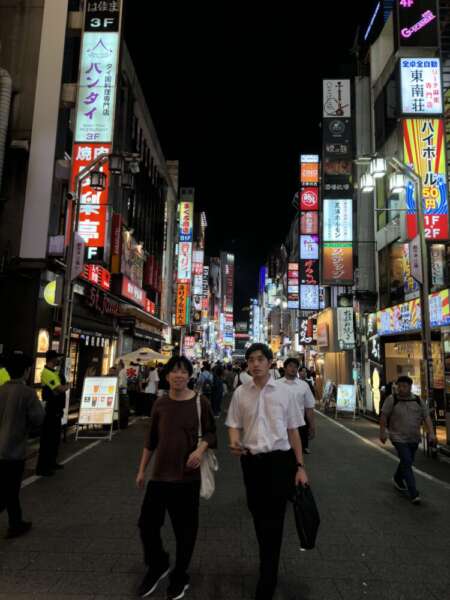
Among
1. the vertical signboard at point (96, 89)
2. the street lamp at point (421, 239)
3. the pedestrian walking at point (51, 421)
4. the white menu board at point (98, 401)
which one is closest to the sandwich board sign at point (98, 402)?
the white menu board at point (98, 401)

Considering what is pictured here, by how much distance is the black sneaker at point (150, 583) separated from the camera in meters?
3.54

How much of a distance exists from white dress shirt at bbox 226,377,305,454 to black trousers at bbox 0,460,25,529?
2.62 m

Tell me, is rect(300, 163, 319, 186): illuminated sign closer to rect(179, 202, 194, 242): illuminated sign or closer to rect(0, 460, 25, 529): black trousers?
rect(179, 202, 194, 242): illuminated sign

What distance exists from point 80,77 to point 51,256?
6.54 metres

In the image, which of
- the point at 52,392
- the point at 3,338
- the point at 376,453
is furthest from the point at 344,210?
the point at 52,392

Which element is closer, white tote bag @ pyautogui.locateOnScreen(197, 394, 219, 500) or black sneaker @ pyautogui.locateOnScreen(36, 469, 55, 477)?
white tote bag @ pyautogui.locateOnScreen(197, 394, 219, 500)

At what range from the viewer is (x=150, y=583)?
358 centimetres

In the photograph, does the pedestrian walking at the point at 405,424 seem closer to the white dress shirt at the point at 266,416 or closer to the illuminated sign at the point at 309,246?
the white dress shirt at the point at 266,416

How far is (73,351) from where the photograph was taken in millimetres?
19359

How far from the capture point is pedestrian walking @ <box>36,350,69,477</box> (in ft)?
24.6

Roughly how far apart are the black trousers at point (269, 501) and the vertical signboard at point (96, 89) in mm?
13399

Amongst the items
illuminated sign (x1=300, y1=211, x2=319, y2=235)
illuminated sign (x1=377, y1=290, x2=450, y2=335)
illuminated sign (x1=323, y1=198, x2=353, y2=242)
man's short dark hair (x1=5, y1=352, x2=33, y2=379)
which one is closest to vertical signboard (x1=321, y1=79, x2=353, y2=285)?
illuminated sign (x1=323, y1=198, x2=353, y2=242)

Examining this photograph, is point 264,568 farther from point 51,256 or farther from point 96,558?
point 51,256

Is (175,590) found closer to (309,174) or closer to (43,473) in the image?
(43,473)
